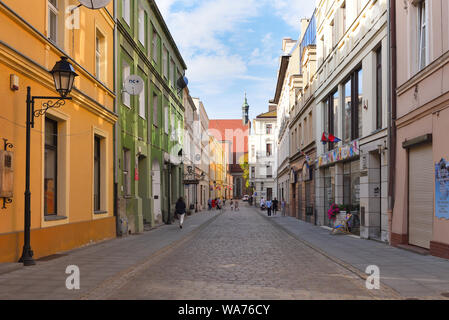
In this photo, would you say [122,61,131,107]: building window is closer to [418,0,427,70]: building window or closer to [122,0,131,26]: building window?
[122,0,131,26]: building window

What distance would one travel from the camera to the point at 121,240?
16781mm

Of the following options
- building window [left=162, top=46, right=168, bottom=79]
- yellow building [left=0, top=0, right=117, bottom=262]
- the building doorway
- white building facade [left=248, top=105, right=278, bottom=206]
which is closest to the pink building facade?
yellow building [left=0, top=0, right=117, bottom=262]

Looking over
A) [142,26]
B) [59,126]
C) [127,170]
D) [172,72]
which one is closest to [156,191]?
[127,170]

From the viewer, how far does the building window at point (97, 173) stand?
16.8m

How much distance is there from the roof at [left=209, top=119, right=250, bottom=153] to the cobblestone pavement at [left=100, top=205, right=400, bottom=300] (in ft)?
338

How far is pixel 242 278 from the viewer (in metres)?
8.94

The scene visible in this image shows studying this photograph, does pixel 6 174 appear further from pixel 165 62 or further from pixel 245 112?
pixel 245 112

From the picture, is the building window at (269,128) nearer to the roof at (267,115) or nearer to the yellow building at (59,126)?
the roof at (267,115)

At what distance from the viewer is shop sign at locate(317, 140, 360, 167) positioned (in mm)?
18261

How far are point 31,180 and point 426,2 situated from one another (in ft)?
35.2

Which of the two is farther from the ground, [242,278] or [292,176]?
[292,176]

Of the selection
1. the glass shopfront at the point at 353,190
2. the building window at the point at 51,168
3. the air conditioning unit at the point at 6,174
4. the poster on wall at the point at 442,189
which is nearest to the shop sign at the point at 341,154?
the glass shopfront at the point at 353,190

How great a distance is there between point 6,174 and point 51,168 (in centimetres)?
314

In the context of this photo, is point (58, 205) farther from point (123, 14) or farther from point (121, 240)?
point (123, 14)
